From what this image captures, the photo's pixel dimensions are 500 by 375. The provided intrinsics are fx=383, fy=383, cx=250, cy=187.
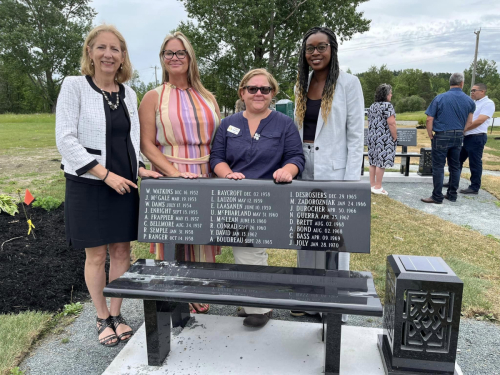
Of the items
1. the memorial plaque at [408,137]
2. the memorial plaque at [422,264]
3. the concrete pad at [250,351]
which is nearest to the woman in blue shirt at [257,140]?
the memorial plaque at [422,264]

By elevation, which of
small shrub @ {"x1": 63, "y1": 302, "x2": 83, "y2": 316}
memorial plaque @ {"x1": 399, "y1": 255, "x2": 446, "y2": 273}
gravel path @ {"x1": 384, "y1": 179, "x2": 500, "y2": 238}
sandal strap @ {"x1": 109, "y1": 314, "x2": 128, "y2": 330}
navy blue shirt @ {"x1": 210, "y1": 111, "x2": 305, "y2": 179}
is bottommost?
gravel path @ {"x1": 384, "y1": 179, "x2": 500, "y2": 238}

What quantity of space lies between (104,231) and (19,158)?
36.5 ft

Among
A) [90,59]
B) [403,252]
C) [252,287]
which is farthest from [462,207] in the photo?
[90,59]

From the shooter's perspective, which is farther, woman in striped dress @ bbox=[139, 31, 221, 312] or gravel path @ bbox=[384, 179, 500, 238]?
gravel path @ bbox=[384, 179, 500, 238]

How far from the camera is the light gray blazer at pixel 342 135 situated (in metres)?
2.63

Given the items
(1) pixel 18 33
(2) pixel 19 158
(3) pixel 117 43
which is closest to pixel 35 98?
(1) pixel 18 33

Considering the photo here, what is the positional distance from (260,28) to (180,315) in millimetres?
23677

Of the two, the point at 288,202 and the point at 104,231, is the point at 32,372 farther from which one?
the point at 288,202

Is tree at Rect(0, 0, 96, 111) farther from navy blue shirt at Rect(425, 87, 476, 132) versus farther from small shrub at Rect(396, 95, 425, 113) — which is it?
small shrub at Rect(396, 95, 425, 113)

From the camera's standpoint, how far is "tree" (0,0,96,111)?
1531 inches

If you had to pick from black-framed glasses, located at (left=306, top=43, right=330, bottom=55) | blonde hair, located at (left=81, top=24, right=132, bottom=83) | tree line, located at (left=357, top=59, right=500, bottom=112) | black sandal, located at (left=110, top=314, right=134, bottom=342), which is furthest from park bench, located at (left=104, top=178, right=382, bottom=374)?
tree line, located at (left=357, top=59, right=500, bottom=112)

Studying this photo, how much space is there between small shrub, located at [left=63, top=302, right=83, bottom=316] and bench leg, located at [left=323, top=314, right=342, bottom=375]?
83.1 inches

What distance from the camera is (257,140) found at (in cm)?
263

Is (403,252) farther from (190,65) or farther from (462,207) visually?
(190,65)
